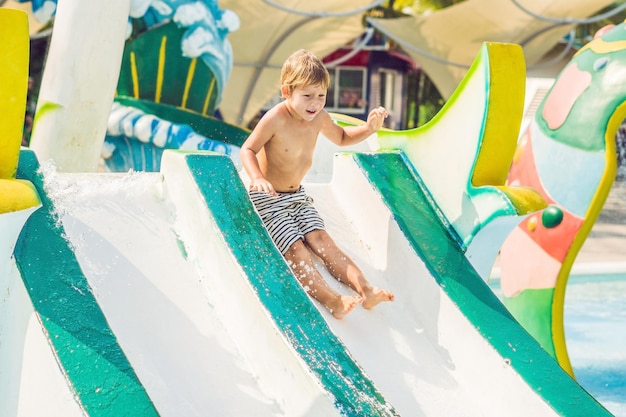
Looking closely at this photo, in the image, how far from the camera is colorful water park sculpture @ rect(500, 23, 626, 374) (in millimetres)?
4199

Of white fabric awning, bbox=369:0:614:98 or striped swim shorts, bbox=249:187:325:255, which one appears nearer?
striped swim shorts, bbox=249:187:325:255

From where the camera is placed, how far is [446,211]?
123 inches

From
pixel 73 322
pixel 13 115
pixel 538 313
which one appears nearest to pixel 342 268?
pixel 73 322

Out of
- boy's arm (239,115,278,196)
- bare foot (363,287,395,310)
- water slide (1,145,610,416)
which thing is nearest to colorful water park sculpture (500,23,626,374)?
water slide (1,145,610,416)

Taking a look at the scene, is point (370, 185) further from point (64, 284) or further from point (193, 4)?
point (193, 4)

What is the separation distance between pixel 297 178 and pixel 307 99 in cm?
29

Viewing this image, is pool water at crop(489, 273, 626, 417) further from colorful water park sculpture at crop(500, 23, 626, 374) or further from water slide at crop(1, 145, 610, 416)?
water slide at crop(1, 145, 610, 416)

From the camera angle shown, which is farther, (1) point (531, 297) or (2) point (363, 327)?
(1) point (531, 297)

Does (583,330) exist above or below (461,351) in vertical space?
below

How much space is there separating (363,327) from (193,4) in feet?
16.4

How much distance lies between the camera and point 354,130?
3.13m

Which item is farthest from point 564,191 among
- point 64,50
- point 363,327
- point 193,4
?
point 193,4

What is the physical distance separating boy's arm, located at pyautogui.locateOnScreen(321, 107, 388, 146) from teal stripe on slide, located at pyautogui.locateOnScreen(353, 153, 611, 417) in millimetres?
94

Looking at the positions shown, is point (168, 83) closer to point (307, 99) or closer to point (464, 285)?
point (307, 99)
